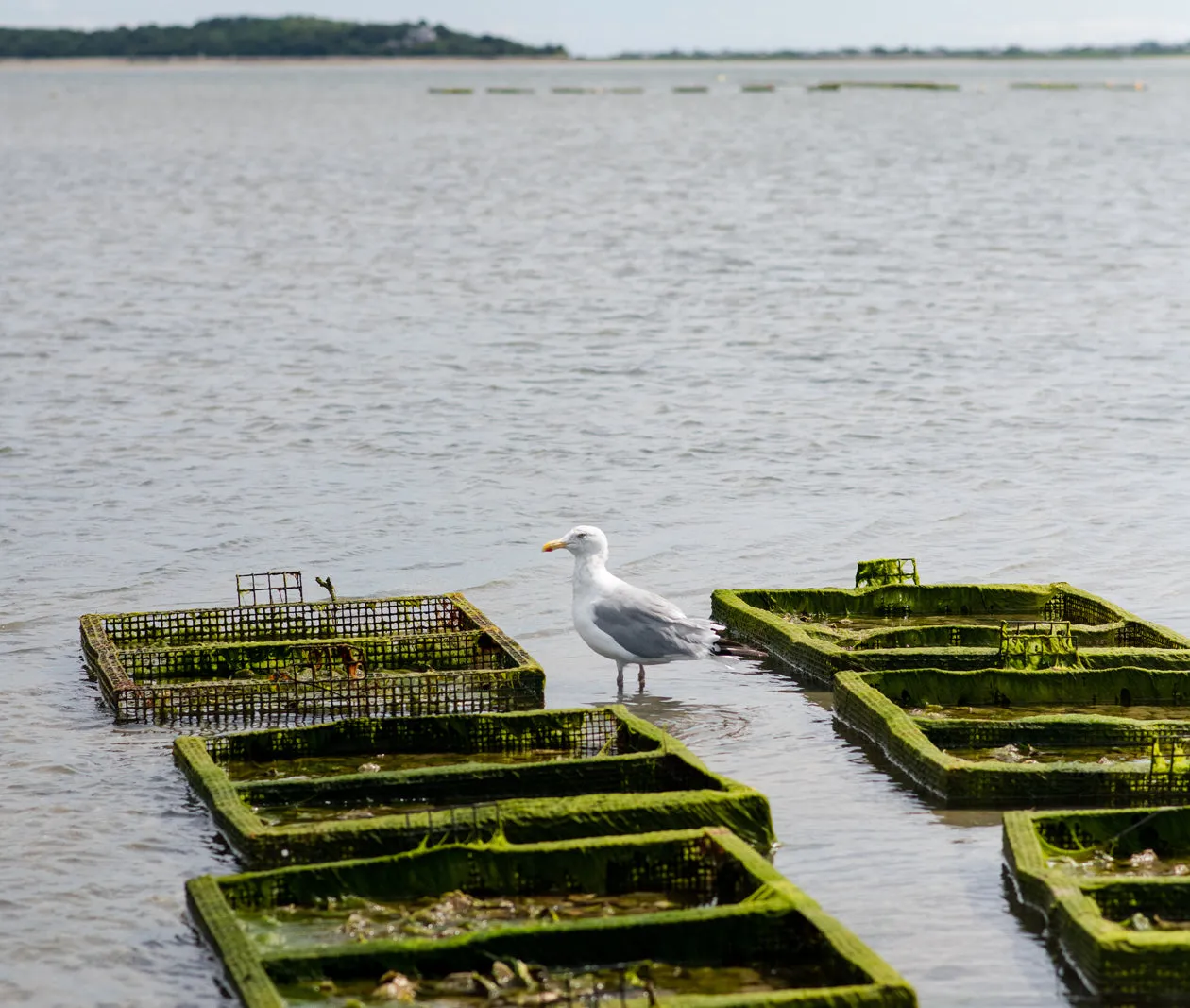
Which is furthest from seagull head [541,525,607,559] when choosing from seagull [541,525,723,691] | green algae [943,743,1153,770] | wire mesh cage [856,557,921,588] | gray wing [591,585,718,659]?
green algae [943,743,1153,770]

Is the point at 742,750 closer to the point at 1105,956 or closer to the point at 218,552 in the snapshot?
the point at 1105,956

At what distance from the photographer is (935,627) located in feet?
51.2

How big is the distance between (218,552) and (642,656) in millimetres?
7589

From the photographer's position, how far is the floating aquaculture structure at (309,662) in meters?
14.4

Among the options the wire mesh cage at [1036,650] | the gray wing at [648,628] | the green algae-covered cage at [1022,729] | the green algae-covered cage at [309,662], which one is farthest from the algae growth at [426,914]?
the wire mesh cage at [1036,650]

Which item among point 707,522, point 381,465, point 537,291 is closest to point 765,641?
point 707,522

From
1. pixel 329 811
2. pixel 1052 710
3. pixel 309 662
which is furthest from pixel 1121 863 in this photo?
pixel 309 662

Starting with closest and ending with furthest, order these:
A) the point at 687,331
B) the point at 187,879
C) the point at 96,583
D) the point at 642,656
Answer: the point at 187,879, the point at 642,656, the point at 96,583, the point at 687,331

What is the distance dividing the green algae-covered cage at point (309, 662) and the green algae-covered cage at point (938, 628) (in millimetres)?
2128

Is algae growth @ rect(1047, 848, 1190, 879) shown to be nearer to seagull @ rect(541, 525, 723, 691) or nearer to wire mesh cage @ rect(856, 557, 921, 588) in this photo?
seagull @ rect(541, 525, 723, 691)

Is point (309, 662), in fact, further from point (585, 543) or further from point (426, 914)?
point (426, 914)

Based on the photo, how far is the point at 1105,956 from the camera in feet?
30.2

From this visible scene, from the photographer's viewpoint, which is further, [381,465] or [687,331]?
[687,331]

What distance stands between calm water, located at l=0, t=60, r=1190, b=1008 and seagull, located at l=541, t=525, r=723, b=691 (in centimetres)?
47
